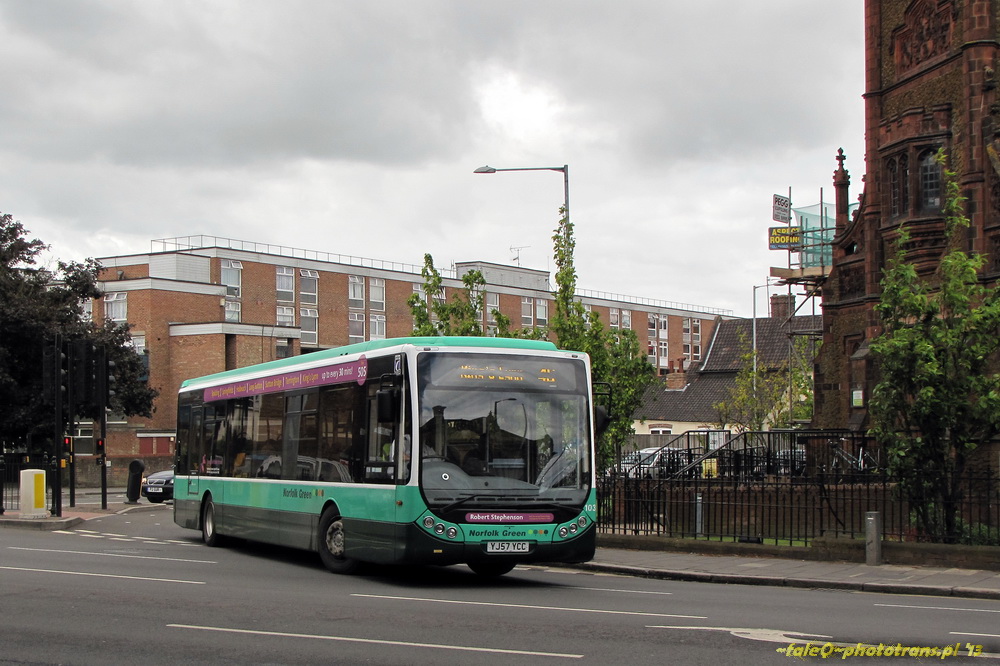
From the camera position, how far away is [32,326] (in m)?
51.4

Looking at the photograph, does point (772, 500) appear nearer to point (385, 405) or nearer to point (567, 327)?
point (567, 327)

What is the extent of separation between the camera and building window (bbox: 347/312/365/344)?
3376 inches

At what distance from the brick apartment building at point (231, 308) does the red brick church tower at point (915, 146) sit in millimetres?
28570

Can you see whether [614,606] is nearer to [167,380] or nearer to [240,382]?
[240,382]

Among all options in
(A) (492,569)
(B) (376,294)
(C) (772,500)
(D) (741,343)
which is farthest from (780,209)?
(A) (492,569)

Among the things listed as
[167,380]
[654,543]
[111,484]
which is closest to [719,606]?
[654,543]

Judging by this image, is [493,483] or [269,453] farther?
[269,453]

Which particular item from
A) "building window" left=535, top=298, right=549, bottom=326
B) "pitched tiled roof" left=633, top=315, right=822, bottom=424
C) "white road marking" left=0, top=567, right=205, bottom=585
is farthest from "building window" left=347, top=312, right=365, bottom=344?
"white road marking" left=0, top=567, right=205, bottom=585

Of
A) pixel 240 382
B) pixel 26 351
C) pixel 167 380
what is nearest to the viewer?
pixel 240 382

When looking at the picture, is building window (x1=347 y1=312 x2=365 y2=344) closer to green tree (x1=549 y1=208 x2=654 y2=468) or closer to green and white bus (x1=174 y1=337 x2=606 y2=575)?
green tree (x1=549 y1=208 x2=654 y2=468)

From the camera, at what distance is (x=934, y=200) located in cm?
3122

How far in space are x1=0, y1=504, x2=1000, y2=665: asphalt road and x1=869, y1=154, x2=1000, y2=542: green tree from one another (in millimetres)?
3896

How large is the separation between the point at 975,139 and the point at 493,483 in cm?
1984

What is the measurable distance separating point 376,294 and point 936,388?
233 feet
